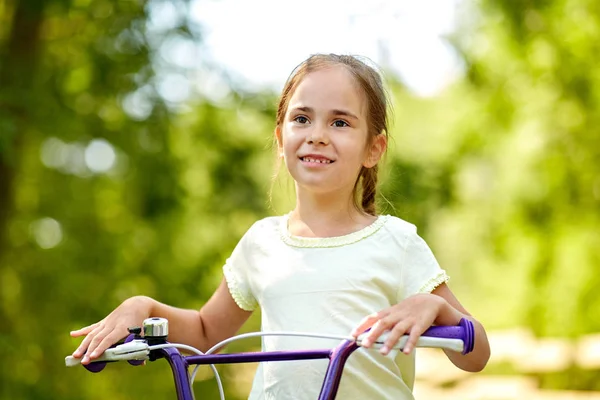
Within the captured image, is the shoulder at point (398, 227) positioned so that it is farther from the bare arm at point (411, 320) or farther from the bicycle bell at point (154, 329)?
the bicycle bell at point (154, 329)

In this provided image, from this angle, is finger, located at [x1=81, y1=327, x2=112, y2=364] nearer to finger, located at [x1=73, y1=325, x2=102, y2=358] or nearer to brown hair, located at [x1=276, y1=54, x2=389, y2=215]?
finger, located at [x1=73, y1=325, x2=102, y2=358]

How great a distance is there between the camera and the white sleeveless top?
2301 mm

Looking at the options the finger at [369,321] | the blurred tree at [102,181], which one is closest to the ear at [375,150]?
the finger at [369,321]

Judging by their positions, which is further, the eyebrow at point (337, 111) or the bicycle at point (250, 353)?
A: the eyebrow at point (337, 111)

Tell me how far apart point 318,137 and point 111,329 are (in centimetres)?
68

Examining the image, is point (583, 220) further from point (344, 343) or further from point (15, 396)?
point (344, 343)

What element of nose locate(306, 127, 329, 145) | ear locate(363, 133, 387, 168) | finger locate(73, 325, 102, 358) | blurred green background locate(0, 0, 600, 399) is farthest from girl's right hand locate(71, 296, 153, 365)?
blurred green background locate(0, 0, 600, 399)

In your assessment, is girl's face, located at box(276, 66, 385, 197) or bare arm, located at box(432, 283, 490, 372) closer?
bare arm, located at box(432, 283, 490, 372)

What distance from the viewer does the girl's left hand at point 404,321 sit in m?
1.92

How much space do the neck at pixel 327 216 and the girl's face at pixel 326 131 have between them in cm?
5

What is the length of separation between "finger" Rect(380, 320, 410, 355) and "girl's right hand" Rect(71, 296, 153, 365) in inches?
26.3

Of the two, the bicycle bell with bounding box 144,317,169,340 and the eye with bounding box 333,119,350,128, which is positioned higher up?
the eye with bounding box 333,119,350,128

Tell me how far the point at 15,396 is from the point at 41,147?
108 inches

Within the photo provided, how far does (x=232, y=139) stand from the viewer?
9062mm
